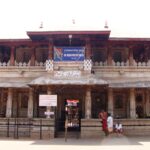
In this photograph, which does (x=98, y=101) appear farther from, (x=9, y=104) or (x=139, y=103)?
(x=9, y=104)

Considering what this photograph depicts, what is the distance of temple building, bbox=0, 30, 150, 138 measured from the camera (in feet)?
74.5

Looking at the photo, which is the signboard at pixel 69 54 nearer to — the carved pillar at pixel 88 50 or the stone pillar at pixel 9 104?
the carved pillar at pixel 88 50

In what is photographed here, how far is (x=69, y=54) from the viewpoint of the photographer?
77.8 ft

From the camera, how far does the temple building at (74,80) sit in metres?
22.7

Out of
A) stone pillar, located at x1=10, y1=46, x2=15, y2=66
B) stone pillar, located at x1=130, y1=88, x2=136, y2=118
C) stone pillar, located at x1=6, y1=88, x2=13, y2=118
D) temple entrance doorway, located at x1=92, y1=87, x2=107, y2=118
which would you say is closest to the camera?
stone pillar, located at x1=130, y1=88, x2=136, y2=118

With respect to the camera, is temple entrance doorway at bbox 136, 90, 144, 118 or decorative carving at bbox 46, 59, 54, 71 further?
temple entrance doorway at bbox 136, 90, 144, 118

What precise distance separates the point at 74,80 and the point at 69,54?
2.27 meters

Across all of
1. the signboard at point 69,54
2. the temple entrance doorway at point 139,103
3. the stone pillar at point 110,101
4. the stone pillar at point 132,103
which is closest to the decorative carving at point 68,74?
the signboard at point 69,54

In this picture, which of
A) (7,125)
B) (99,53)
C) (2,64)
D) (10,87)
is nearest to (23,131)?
(7,125)

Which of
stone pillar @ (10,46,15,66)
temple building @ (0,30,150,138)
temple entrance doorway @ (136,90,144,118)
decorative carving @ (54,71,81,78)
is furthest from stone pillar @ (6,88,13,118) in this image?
temple entrance doorway @ (136,90,144,118)

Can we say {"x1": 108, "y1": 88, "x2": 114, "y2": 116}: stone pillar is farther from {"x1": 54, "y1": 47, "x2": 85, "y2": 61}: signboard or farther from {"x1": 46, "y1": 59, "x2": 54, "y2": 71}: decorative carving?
{"x1": 46, "y1": 59, "x2": 54, "y2": 71}: decorative carving

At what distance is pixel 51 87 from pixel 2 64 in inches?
208

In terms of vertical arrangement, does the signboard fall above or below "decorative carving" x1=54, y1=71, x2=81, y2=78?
above

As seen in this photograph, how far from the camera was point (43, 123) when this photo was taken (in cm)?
2214
